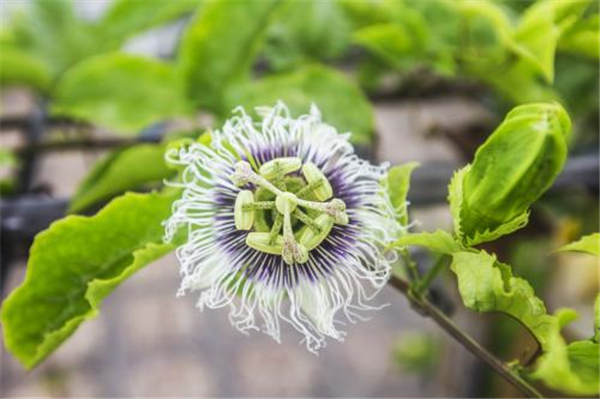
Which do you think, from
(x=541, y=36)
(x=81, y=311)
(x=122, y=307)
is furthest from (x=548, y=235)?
(x=122, y=307)

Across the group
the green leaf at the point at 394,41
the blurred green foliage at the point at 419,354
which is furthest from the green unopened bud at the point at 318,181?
the blurred green foliage at the point at 419,354

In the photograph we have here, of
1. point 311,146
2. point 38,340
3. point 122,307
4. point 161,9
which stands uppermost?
point 161,9

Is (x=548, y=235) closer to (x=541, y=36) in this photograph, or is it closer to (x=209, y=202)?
(x=541, y=36)

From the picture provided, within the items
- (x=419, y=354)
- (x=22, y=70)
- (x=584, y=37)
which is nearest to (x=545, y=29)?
(x=584, y=37)

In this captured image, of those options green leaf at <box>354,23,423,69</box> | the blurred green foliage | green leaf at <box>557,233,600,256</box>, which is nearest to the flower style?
green leaf at <box>557,233,600,256</box>

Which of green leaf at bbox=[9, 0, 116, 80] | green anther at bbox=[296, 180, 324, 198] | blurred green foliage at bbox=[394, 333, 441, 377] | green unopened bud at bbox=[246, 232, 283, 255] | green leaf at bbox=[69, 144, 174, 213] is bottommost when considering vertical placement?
green unopened bud at bbox=[246, 232, 283, 255]

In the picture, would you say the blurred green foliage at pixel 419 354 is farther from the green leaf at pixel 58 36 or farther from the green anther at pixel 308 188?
the green anther at pixel 308 188

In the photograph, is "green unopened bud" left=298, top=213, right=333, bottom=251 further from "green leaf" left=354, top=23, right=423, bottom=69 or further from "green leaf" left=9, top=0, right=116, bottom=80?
"green leaf" left=9, top=0, right=116, bottom=80

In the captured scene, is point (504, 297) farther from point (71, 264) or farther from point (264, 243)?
point (71, 264)
